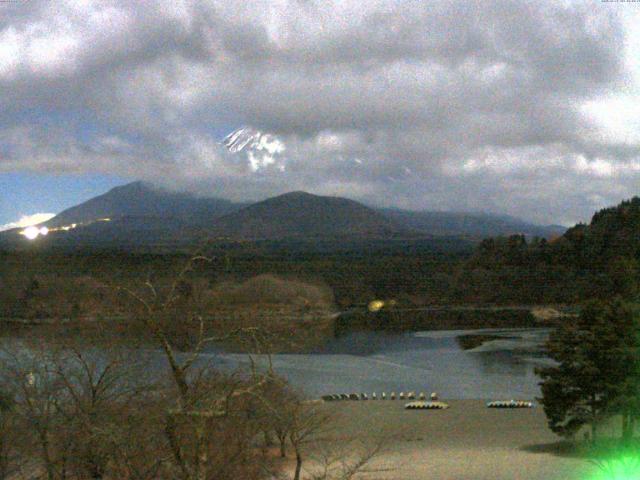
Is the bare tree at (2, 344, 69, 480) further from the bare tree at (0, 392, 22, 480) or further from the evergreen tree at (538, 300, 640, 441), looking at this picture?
the evergreen tree at (538, 300, 640, 441)

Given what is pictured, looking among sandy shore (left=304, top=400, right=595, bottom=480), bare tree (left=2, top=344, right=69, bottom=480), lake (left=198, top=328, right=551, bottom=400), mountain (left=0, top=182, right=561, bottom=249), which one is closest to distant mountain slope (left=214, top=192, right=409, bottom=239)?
mountain (left=0, top=182, right=561, bottom=249)

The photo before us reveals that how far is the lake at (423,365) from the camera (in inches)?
1023

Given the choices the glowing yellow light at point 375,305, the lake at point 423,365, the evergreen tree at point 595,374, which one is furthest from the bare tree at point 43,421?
the glowing yellow light at point 375,305

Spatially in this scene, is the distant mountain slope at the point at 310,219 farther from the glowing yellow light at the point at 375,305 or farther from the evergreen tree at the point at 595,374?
the evergreen tree at the point at 595,374

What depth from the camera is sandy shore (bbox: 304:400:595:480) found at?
13.0m

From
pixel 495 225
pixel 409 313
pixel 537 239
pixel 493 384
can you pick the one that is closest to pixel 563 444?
pixel 493 384

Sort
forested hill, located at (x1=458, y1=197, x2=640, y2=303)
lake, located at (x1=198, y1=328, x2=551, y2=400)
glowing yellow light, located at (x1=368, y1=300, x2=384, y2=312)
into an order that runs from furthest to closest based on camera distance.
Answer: forested hill, located at (x1=458, y1=197, x2=640, y2=303) < glowing yellow light, located at (x1=368, y1=300, x2=384, y2=312) < lake, located at (x1=198, y1=328, x2=551, y2=400)

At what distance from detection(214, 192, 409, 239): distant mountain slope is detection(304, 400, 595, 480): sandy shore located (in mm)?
64112

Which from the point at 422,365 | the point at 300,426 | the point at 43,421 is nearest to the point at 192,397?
the point at 43,421

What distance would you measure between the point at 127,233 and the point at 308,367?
31276mm

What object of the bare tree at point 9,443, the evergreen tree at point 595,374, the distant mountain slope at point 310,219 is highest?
the distant mountain slope at point 310,219

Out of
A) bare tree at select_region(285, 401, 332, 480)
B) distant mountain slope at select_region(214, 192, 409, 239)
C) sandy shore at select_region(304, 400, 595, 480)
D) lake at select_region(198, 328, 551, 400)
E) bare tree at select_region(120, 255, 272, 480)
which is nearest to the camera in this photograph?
bare tree at select_region(120, 255, 272, 480)

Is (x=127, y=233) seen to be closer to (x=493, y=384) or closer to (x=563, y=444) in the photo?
(x=493, y=384)

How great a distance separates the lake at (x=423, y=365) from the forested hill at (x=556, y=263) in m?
11.8
